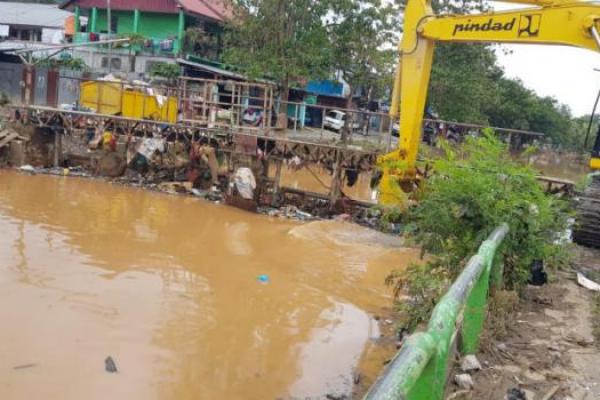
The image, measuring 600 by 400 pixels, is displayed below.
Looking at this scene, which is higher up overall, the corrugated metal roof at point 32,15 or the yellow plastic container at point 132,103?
the corrugated metal roof at point 32,15

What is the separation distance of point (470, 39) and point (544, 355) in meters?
6.99

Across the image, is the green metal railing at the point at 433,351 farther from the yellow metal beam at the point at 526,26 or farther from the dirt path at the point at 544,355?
the yellow metal beam at the point at 526,26

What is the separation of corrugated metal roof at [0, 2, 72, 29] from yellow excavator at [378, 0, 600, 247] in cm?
2968

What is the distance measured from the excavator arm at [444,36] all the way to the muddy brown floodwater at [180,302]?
68.9 inches

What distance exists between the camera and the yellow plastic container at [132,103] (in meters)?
19.2

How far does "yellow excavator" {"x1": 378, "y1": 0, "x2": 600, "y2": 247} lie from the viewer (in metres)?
8.84

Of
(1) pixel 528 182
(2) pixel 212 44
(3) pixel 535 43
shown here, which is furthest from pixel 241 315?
(2) pixel 212 44

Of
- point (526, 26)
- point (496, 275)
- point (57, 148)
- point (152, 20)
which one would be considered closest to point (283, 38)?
point (57, 148)

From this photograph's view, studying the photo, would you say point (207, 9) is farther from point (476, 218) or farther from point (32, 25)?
point (476, 218)

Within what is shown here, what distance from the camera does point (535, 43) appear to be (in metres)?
9.41

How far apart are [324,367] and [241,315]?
166 cm

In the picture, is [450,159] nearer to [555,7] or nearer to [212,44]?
[555,7]

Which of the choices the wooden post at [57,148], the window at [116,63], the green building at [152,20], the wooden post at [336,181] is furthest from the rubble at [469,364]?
the window at [116,63]

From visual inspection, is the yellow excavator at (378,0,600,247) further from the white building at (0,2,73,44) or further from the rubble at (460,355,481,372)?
the white building at (0,2,73,44)
